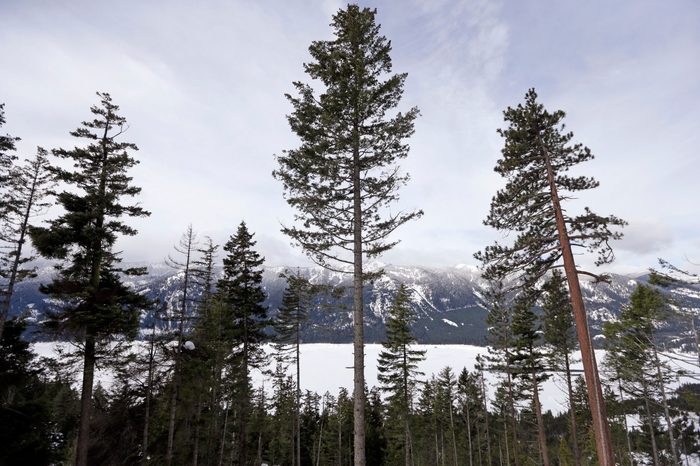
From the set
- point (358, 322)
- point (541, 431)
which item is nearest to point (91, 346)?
point (358, 322)

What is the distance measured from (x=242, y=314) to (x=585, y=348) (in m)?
18.0

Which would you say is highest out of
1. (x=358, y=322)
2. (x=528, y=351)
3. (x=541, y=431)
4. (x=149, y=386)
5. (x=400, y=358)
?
(x=358, y=322)

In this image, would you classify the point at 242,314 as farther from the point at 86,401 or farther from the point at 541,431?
the point at 541,431

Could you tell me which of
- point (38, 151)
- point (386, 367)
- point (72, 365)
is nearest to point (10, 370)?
point (72, 365)

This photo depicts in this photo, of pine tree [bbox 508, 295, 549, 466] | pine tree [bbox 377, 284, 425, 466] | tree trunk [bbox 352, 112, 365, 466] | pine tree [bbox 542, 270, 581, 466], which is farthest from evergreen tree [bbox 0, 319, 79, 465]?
pine tree [bbox 542, 270, 581, 466]

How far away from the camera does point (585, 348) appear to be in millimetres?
12281

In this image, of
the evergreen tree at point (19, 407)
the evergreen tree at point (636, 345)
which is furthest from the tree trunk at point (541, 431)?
the evergreen tree at point (19, 407)

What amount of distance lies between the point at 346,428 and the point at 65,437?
108ft

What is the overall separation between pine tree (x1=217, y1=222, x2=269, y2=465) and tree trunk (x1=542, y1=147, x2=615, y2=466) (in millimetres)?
16801

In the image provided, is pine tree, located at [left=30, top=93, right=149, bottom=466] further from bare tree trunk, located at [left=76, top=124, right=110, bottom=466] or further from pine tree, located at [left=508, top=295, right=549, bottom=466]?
pine tree, located at [left=508, top=295, right=549, bottom=466]

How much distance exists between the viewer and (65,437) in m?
35.1

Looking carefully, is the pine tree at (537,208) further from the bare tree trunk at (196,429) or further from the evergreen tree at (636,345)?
the bare tree trunk at (196,429)

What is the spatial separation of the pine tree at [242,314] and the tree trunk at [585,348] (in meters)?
16.8

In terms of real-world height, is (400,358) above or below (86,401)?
above
